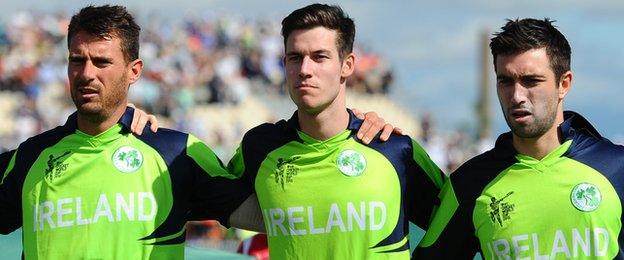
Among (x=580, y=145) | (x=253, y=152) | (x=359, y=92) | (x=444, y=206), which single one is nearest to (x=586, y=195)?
(x=580, y=145)

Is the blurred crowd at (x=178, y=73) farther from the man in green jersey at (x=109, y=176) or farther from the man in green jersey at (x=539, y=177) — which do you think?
the man in green jersey at (x=539, y=177)

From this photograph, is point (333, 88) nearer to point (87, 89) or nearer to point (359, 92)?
point (87, 89)

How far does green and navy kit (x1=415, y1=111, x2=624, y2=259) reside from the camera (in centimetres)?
512

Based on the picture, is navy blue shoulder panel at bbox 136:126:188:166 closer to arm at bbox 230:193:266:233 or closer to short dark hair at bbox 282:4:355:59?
arm at bbox 230:193:266:233

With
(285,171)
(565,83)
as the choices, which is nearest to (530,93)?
(565,83)

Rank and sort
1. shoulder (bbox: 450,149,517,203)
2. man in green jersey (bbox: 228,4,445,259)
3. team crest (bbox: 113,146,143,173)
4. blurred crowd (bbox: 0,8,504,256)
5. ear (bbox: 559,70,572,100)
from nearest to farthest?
1. ear (bbox: 559,70,572,100)
2. shoulder (bbox: 450,149,517,203)
3. man in green jersey (bbox: 228,4,445,259)
4. team crest (bbox: 113,146,143,173)
5. blurred crowd (bbox: 0,8,504,256)

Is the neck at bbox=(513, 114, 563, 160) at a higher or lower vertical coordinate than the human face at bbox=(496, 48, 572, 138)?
lower

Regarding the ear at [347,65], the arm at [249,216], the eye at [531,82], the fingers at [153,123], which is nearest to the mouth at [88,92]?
the fingers at [153,123]

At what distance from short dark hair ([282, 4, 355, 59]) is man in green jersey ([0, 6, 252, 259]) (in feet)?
2.45

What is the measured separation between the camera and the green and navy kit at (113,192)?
5.61 metres

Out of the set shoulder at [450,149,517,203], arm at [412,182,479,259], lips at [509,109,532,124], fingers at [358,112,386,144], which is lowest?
arm at [412,182,479,259]

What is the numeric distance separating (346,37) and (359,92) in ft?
77.7

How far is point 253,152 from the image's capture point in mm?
5793

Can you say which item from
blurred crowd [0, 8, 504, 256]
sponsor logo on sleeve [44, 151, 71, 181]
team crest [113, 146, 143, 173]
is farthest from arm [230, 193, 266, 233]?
blurred crowd [0, 8, 504, 256]
